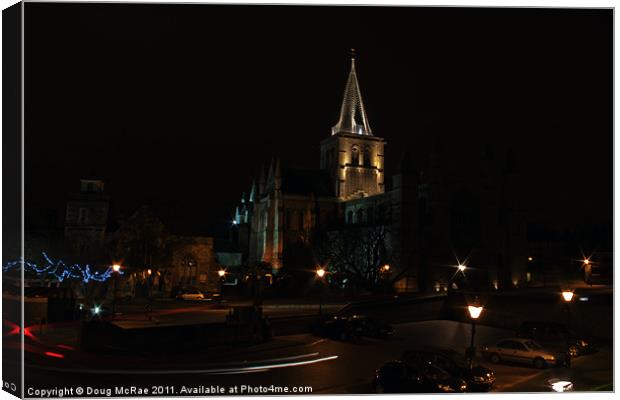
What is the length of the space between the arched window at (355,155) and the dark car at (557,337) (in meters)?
69.0

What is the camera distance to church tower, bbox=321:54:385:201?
96.6m

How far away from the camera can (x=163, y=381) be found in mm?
18625

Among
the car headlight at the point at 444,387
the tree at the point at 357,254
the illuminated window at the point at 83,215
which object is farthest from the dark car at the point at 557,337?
the illuminated window at the point at 83,215

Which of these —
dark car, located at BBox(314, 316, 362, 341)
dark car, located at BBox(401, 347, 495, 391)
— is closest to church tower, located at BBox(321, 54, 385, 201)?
dark car, located at BBox(314, 316, 362, 341)

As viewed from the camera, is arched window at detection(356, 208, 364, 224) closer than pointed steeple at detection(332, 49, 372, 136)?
Yes

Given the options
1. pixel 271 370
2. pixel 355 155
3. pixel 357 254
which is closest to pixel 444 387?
pixel 271 370

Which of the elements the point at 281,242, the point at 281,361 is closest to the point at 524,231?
the point at 281,242

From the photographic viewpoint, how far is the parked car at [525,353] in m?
23.8

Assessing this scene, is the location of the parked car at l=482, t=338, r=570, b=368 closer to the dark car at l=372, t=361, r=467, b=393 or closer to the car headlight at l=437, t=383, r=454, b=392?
the dark car at l=372, t=361, r=467, b=393

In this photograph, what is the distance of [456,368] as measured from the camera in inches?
802

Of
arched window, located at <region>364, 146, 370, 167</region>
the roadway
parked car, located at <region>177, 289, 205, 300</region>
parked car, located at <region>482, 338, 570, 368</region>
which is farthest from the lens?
arched window, located at <region>364, 146, 370, 167</region>

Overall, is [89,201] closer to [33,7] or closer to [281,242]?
[281,242]

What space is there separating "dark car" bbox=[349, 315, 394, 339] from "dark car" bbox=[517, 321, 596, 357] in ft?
18.1

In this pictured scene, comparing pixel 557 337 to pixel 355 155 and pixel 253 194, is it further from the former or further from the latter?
pixel 253 194
